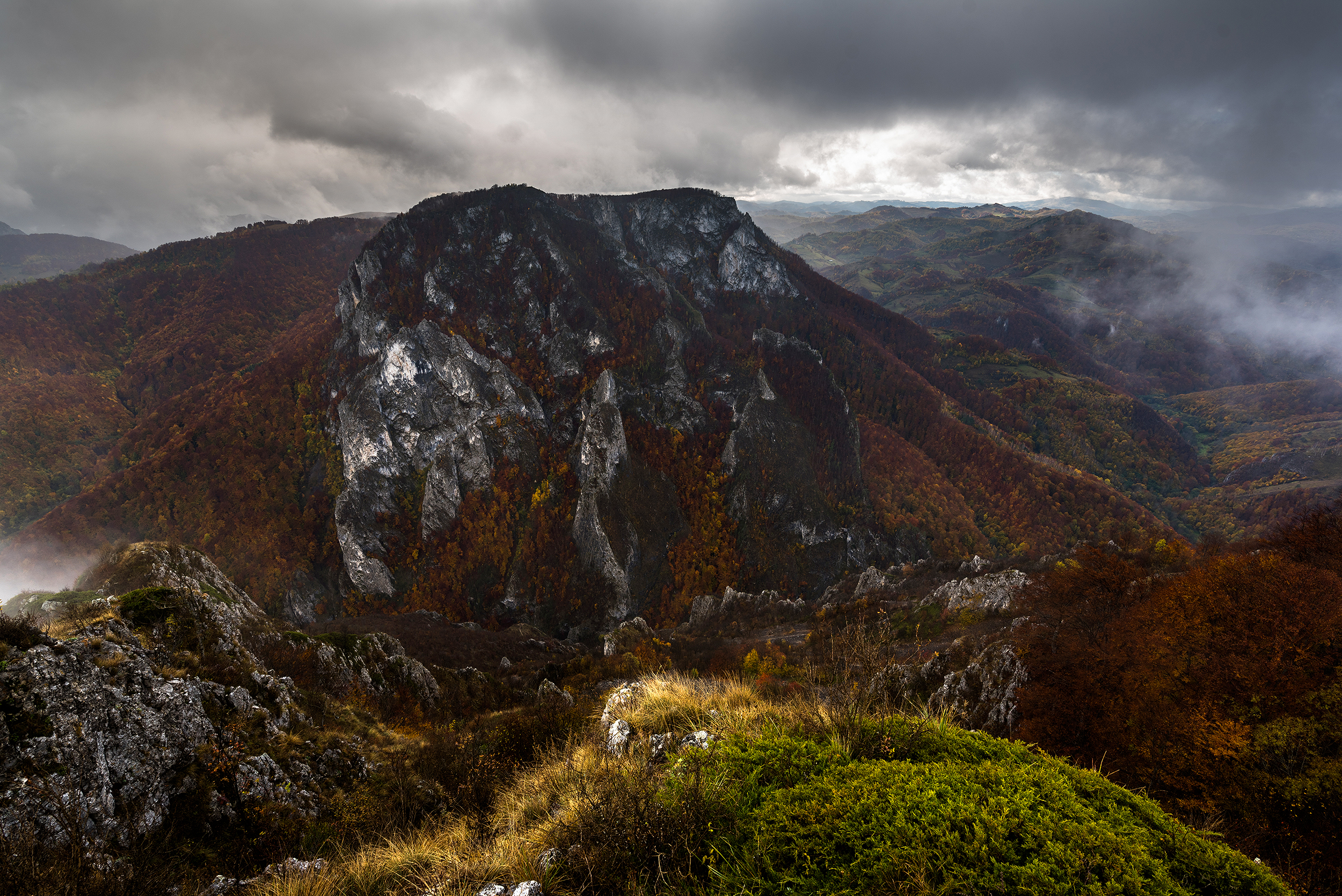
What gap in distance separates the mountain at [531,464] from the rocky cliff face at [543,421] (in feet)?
1.58

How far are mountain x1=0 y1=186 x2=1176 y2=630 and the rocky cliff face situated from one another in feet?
1.58

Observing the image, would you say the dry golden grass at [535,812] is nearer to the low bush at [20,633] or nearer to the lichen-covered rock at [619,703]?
the lichen-covered rock at [619,703]

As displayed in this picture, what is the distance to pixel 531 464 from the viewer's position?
307ft

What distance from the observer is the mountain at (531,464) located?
8419cm

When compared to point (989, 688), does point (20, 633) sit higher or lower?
higher

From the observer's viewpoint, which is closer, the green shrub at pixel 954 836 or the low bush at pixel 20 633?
the green shrub at pixel 954 836

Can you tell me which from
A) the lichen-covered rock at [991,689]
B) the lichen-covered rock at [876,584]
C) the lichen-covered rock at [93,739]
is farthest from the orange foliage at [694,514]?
the lichen-covered rock at [93,739]

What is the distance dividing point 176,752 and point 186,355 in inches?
8556

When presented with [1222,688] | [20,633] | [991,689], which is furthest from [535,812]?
[991,689]

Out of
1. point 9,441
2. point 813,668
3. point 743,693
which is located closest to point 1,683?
point 743,693

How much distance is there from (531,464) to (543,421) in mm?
9909

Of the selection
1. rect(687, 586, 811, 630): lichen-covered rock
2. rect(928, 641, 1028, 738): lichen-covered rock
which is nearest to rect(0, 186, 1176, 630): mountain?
rect(687, 586, 811, 630): lichen-covered rock

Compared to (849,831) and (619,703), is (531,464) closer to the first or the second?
(619,703)

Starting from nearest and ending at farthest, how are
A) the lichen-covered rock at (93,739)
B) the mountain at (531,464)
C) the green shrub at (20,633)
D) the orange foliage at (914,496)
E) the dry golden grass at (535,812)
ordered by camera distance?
the dry golden grass at (535,812) < the lichen-covered rock at (93,739) < the green shrub at (20,633) < the mountain at (531,464) < the orange foliage at (914,496)
